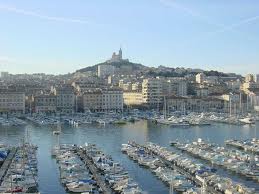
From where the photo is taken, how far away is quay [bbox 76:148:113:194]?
13.4 m

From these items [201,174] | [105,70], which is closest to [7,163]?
[201,174]

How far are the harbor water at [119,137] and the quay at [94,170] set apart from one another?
0.99m

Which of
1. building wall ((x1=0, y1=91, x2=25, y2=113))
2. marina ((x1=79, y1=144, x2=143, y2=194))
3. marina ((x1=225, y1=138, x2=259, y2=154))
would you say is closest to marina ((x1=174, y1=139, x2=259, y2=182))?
marina ((x1=225, y1=138, x2=259, y2=154))

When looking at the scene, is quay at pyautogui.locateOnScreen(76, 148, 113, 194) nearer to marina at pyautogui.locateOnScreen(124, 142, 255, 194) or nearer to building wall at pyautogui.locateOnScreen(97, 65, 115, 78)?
marina at pyautogui.locateOnScreen(124, 142, 255, 194)

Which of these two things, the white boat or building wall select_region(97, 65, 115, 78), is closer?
the white boat

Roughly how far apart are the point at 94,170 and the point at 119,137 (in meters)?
9.21

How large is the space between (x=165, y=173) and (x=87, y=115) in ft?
72.1

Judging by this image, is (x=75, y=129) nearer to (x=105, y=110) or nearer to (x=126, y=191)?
(x=105, y=110)

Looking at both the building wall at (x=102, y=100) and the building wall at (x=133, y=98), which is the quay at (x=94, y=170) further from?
the building wall at (x=133, y=98)

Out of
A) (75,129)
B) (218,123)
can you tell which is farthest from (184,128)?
(75,129)

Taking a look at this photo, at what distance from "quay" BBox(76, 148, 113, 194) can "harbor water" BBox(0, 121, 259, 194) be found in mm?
989

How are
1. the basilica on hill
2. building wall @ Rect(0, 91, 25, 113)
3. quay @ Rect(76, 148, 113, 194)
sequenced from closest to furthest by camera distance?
quay @ Rect(76, 148, 113, 194), building wall @ Rect(0, 91, 25, 113), the basilica on hill

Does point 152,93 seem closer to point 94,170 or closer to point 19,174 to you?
point 94,170

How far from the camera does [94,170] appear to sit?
1573 centimetres
